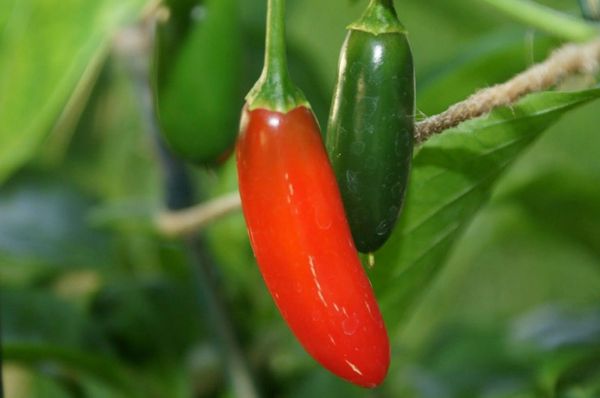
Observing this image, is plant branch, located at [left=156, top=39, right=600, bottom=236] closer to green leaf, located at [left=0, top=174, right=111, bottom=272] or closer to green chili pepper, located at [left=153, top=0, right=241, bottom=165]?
green chili pepper, located at [left=153, top=0, right=241, bottom=165]

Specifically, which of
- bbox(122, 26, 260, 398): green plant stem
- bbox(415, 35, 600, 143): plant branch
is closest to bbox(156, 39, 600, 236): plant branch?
bbox(415, 35, 600, 143): plant branch

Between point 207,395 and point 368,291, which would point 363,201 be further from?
point 207,395

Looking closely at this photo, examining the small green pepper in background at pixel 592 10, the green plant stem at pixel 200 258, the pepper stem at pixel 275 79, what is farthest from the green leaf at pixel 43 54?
the green plant stem at pixel 200 258

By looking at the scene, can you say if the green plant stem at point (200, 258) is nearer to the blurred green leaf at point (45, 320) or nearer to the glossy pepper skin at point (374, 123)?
the blurred green leaf at point (45, 320)

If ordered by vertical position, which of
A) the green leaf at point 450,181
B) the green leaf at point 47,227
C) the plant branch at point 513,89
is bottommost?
the green leaf at point 47,227

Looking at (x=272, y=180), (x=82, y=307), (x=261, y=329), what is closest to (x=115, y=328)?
(x=82, y=307)

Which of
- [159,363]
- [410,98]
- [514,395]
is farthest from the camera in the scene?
[159,363]
